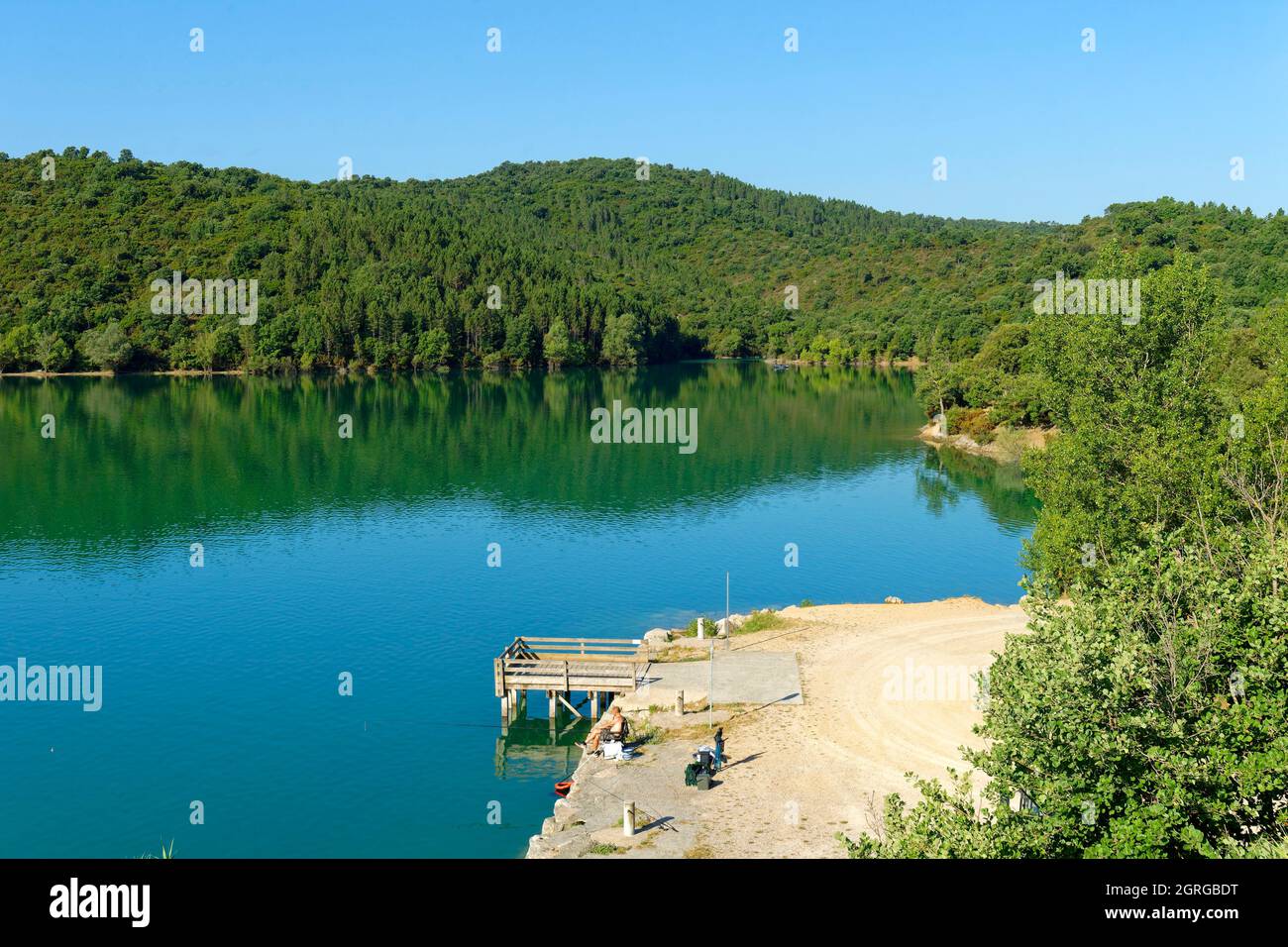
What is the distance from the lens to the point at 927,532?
68.0 meters

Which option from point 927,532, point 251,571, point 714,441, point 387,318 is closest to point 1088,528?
point 927,532

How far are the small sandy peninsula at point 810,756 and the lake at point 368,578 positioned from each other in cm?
373

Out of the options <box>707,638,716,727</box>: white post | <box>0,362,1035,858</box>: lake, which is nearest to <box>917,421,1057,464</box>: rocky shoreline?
<box>0,362,1035,858</box>: lake

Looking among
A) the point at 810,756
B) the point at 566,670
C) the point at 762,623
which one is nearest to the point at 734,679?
the point at 566,670

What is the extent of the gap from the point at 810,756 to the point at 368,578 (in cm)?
3314

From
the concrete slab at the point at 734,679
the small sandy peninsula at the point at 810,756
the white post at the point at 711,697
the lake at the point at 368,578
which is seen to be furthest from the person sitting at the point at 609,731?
the white post at the point at 711,697

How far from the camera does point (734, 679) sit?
122 feet

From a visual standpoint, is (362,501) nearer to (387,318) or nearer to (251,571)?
(251,571)

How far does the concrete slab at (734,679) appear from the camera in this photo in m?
35.3

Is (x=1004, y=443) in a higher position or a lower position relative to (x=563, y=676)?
higher

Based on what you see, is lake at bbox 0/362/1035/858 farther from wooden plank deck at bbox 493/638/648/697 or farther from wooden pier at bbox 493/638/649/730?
wooden plank deck at bbox 493/638/648/697

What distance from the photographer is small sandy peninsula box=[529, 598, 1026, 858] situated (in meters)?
25.5

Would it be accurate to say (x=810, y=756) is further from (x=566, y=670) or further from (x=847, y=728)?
(x=566, y=670)
